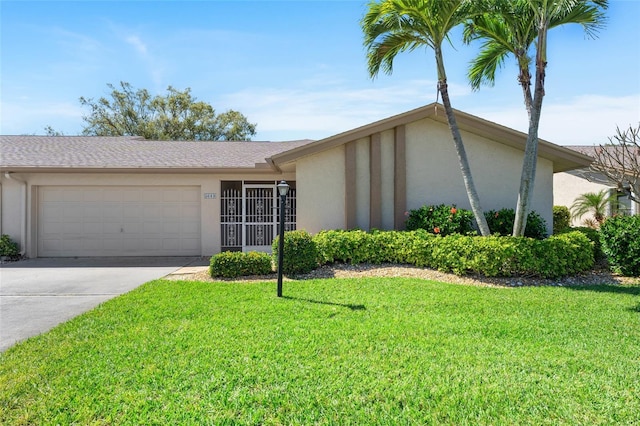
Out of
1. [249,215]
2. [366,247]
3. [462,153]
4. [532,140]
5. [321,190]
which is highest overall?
[532,140]

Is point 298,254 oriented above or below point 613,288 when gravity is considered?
above

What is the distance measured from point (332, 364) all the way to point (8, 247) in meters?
13.2

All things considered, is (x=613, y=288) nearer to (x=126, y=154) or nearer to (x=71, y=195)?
(x=126, y=154)

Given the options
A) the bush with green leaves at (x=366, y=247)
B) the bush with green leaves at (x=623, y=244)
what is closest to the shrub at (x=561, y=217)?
the bush with green leaves at (x=623, y=244)

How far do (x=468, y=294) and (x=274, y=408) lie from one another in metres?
5.06

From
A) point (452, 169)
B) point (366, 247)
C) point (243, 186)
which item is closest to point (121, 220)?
point (243, 186)

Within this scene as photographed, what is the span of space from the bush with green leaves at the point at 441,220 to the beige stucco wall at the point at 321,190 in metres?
2.07

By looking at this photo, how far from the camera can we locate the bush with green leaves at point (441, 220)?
32.9ft

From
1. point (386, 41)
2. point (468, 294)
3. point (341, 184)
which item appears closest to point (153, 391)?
point (468, 294)

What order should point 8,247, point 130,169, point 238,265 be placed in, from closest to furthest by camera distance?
point 238,265 → point 8,247 → point 130,169

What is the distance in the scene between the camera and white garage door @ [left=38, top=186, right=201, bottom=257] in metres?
13.2

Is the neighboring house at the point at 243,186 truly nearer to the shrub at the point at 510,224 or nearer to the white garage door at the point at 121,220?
the white garage door at the point at 121,220

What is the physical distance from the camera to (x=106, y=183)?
13.1m

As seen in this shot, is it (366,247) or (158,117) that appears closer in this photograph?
(366,247)
